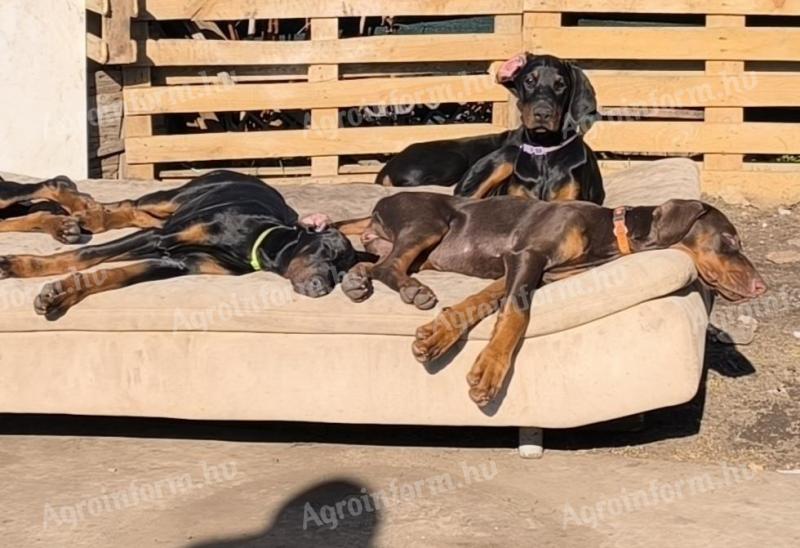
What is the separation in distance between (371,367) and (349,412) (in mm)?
222

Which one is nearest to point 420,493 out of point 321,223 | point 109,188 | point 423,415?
point 423,415

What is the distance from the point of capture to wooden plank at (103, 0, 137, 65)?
9.34m

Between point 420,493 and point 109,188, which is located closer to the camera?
point 420,493

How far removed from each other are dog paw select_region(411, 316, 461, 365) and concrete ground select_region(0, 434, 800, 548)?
567mm

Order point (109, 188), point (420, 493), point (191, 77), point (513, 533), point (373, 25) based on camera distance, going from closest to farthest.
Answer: point (513, 533) < point (420, 493) < point (109, 188) < point (191, 77) < point (373, 25)

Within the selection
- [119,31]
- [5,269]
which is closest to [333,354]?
[5,269]

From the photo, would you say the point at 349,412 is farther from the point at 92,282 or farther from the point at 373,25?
the point at 373,25

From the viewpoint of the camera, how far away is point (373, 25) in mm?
11391

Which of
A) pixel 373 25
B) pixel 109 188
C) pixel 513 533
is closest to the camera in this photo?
pixel 513 533

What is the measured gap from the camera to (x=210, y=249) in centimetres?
627

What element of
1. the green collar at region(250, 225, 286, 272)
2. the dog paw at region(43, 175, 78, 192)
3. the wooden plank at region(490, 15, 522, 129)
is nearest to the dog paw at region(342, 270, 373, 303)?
the green collar at region(250, 225, 286, 272)

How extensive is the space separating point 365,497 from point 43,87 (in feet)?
17.0

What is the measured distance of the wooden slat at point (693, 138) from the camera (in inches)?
402

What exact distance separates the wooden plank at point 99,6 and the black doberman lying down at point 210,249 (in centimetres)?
269
